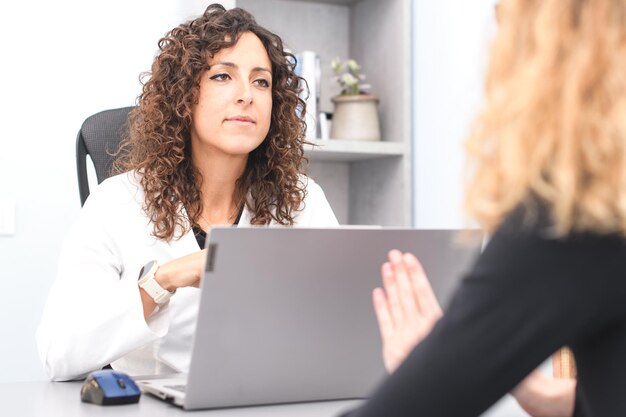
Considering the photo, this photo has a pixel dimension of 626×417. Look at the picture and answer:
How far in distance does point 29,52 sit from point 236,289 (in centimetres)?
170

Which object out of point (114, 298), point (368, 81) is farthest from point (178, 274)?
point (368, 81)

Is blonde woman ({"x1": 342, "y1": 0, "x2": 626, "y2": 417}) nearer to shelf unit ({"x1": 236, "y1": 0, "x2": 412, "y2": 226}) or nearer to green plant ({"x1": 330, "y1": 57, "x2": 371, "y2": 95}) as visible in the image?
shelf unit ({"x1": 236, "y1": 0, "x2": 412, "y2": 226})

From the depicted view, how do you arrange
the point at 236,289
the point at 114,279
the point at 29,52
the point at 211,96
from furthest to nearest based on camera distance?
the point at 29,52
the point at 211,96
the point at 114,279
the point at 236,289

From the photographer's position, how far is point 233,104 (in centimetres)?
182

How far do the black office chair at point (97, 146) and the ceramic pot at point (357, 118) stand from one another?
983mm

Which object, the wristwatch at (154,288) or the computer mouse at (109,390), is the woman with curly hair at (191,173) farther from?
the computer mouse at (109,390)

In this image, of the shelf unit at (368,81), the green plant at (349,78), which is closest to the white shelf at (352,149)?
the shelf unit at (368,81)

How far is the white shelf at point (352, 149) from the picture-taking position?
2631 mm

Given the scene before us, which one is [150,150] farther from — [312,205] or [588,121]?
[588,121]

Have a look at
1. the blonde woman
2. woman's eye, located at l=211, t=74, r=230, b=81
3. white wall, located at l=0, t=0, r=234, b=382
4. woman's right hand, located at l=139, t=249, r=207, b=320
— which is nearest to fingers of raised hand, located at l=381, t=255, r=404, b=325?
the blonde woman

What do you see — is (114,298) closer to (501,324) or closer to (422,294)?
(422,294)

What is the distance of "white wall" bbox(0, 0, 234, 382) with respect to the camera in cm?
243

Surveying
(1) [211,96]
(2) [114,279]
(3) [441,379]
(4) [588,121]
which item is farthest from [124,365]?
(4) [588,121]

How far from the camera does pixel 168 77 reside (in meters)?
1.89
